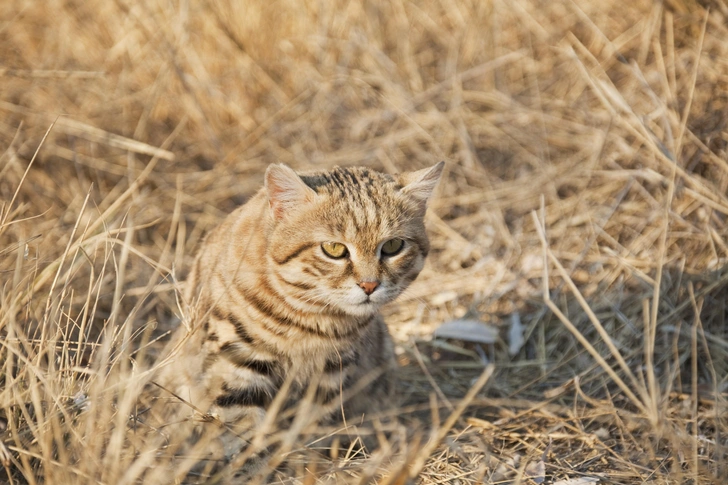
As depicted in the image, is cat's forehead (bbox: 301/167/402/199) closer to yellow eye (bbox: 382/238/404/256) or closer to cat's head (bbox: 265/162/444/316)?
cat's head (bbox: 265/162/444/316)

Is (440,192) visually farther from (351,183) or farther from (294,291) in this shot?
(294,291)

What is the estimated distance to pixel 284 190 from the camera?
253cm

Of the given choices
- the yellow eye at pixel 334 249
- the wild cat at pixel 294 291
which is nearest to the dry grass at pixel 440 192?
the wild cat at pixel 294 291

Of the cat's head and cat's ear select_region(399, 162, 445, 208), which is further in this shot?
cat's ear select_region(399, 162, 445, 208)

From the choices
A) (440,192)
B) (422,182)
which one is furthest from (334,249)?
(440,192)

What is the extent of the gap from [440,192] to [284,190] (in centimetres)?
209

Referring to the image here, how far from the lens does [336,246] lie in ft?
8.32

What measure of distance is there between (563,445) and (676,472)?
30.1 inches

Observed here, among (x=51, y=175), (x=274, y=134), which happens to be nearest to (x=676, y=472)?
(x=274, y=134)

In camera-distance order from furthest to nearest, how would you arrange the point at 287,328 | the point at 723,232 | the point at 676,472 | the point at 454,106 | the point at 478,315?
the point at 454,106, the point at 478,315, the point at 723,232, the point at 287,328, the point at 676,472

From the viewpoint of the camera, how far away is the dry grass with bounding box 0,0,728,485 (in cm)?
242

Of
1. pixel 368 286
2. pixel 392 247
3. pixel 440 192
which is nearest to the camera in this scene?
pixel 368 286

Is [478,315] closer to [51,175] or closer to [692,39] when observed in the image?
[692,39]

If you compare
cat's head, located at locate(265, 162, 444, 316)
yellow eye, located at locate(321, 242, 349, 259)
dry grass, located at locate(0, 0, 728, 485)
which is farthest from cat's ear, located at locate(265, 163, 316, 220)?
dry grass, located at locate(0, 0, 728, 485)
